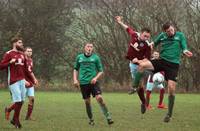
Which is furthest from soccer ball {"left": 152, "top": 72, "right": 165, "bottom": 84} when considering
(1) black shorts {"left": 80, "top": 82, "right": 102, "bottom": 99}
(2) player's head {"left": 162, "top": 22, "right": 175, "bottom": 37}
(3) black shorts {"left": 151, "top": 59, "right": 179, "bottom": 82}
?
(1) black shorts {"left": 80, "top": 82, "right": 102, "bottom": 99}

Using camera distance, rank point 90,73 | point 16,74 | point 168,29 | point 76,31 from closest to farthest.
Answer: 1. point 16,74
2. point 90,73
3. point 168,29
4. point 76,31

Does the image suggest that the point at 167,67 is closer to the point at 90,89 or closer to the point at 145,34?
the point at 145,34

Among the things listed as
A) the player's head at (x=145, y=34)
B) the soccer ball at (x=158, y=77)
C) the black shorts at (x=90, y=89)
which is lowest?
the black shorts at (x=90, y=89)

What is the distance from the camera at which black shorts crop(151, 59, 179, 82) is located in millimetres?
13750

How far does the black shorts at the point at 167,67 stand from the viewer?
13.8 m

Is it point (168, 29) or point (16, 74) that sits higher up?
point (168, 29)

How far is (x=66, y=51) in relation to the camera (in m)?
45.0

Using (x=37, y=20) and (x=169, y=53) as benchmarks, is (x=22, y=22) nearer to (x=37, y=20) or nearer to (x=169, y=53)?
(x=37, y=20)

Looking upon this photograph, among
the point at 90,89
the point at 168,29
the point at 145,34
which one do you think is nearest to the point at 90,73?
the point at 90,89

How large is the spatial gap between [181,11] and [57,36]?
10.8 metres

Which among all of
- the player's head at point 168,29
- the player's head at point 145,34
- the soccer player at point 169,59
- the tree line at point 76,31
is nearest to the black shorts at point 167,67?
the soccer player at point 169,59

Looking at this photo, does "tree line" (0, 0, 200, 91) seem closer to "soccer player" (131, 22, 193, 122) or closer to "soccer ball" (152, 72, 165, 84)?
"soccer ball" (152, 72, 165, 84)

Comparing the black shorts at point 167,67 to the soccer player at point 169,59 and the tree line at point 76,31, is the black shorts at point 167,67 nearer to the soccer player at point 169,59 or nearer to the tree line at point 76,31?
the soccer player at point 169,59

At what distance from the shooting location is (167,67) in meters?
13.8
